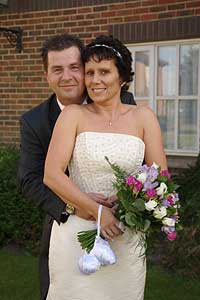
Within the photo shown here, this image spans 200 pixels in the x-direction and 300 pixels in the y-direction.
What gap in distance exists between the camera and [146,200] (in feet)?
7.39

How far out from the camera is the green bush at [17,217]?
5.85 metres

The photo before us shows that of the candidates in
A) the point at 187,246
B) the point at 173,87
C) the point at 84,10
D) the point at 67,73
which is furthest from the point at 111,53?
the point at 84,10

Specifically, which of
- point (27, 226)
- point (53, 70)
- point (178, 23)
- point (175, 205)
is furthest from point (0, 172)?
point (175, 205)

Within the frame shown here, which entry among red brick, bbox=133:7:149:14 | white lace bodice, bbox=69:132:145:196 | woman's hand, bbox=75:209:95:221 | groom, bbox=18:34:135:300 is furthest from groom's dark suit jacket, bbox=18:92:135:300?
red brick, bbox=133:7:149:14

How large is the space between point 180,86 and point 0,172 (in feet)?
8.55

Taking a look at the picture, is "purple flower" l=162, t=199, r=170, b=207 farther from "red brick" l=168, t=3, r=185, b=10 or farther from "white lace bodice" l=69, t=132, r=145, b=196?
"red brick" l=168, t=3, r=185, b=10

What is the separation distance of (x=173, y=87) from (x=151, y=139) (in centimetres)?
434

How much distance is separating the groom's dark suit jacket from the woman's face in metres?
0.44

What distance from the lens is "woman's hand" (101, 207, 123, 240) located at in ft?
7.66

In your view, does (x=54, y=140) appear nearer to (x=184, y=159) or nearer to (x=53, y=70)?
(x=53, y=70)

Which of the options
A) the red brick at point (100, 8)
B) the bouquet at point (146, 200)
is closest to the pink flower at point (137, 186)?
the bouquet at point (146, 200)

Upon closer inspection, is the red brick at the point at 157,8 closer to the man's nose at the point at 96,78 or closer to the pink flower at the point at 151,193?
the man's nose at the point at 96,78

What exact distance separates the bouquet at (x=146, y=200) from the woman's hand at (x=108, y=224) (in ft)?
0.11

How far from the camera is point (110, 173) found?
241 cm
